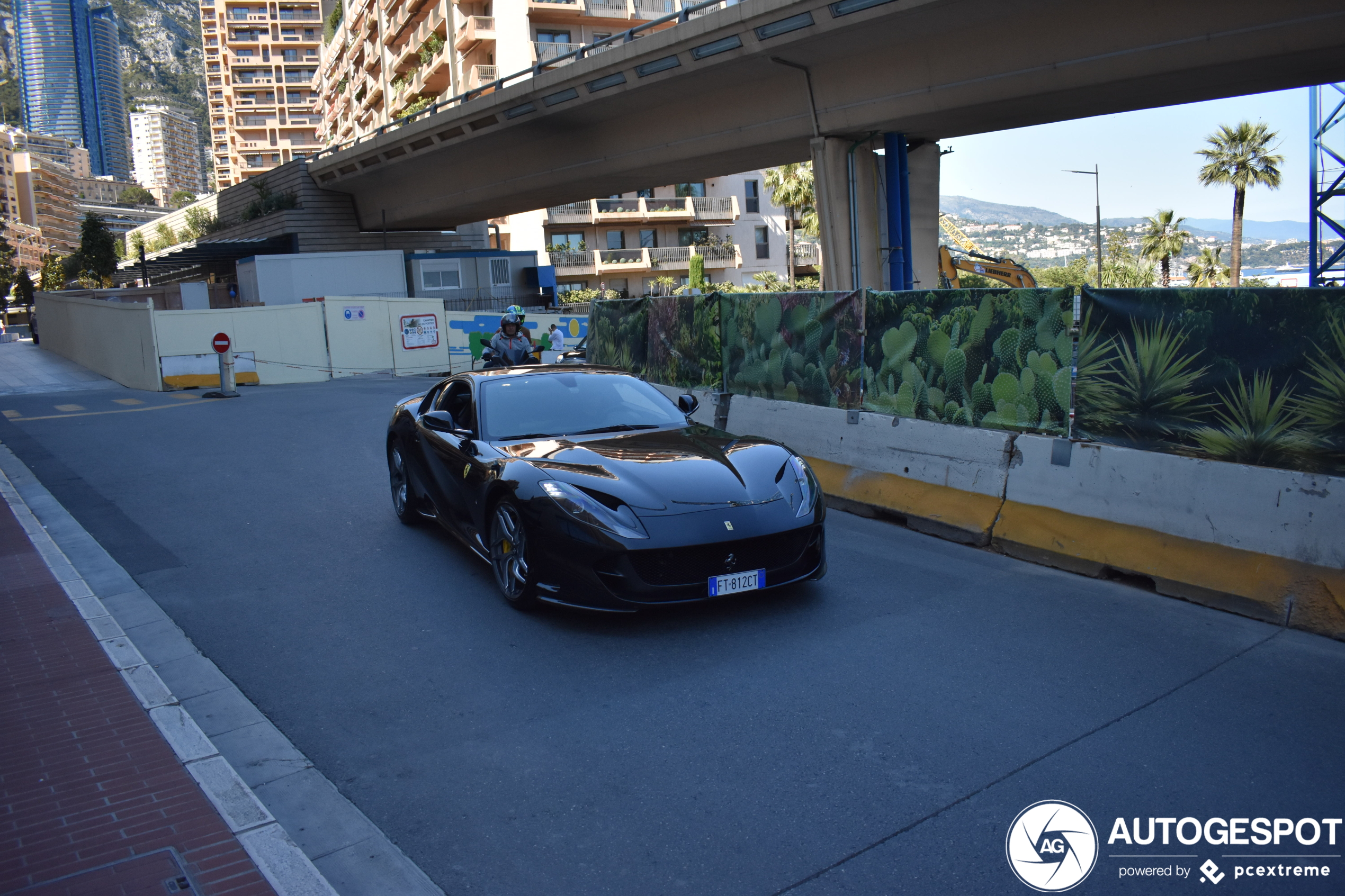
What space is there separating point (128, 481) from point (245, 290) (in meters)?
35.3

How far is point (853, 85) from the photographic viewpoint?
894 inches

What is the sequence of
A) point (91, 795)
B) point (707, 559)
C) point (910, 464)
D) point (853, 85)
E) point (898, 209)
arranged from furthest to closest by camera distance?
point (898, 209)
point (853, 85)
point (910, 464)
point (707, 559)
point (91, 795)

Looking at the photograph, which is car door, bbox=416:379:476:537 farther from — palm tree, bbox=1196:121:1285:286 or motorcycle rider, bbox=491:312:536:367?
palm tree, bbox=1196:121:1285:286

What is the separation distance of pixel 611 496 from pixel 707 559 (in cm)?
63

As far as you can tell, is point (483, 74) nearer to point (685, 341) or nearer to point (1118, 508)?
point (685, 341)

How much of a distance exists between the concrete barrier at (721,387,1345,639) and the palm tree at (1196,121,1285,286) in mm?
53753

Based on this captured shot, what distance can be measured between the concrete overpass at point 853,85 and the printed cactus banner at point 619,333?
34.6 feet

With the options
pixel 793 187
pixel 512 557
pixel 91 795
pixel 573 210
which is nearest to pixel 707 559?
pixel 512 557

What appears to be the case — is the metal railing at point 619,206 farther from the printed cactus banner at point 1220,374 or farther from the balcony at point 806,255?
the printed cactus banner at point 1220,374

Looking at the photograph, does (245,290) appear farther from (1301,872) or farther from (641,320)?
(1301,872)

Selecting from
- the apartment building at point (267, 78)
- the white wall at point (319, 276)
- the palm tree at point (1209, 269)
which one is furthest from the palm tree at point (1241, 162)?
the apartment building at point (267, 78)

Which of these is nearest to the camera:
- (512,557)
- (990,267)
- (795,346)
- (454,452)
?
(512,557)

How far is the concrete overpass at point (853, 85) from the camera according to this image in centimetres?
1742

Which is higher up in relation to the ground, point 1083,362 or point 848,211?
point 848,211
